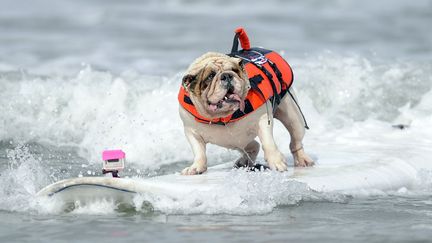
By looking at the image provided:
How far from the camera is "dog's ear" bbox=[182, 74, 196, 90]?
6.08 metres

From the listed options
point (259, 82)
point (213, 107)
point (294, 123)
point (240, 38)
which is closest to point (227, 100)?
point (213, 107)

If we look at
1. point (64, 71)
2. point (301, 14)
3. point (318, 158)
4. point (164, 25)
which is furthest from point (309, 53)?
point (318, 158)

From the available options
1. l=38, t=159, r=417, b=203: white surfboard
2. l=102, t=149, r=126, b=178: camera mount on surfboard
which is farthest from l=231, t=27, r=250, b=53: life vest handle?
l=102, t=149, r=126, b=178: camera mount on surfboard

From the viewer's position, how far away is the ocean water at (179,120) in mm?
5223

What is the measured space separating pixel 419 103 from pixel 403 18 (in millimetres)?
13401

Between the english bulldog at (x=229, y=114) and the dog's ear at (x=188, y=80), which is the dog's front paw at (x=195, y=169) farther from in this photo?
the dog's ear at (x=188, y=80)

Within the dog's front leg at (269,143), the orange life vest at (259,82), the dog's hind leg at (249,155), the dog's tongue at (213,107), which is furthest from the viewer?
the dog's hind leg at (249,155)

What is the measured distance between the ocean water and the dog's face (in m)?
0.58

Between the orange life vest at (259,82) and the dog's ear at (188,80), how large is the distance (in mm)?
167

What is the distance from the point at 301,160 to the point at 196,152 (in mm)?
989

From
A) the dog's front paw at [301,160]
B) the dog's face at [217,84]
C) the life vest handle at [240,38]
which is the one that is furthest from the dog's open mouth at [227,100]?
the dog's front paw at [301,160]

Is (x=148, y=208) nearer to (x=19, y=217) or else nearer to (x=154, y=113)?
(x=19, y=217)

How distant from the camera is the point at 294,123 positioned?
23.6 feet

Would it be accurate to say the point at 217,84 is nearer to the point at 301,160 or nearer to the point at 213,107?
the point at 213,107
